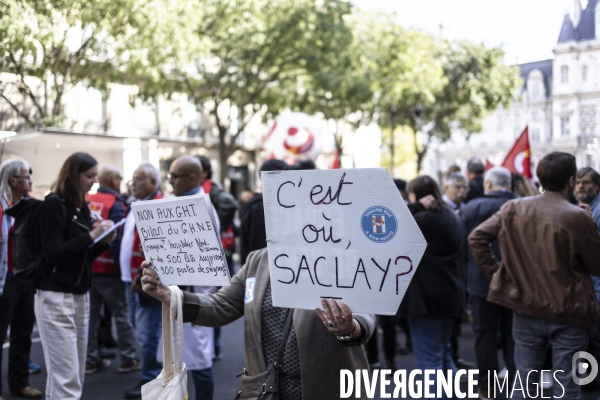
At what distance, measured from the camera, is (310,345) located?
2760mm

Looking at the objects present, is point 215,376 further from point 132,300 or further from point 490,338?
point 490,338

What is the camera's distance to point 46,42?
12.8 meters

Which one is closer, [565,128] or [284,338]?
[284,338]

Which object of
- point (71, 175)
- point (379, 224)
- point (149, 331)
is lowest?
point (149, 331)

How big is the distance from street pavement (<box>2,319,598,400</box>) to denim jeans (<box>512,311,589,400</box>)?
1007mm

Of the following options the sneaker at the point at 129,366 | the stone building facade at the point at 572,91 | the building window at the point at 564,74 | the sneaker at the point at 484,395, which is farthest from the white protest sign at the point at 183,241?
the building window at the point at 564,74

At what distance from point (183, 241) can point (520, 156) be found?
761 centimetres

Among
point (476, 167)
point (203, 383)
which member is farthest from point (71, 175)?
point (476, 167)

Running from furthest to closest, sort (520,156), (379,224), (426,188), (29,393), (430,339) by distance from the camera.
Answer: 1. (520,156)
2. (29,393)
3. (426,188)
4. (430,339)
5. (379,224)

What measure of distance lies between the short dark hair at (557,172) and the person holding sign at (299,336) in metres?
2.12

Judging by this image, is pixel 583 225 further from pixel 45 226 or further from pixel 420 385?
pixel 45 226

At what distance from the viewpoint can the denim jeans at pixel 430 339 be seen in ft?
16.9

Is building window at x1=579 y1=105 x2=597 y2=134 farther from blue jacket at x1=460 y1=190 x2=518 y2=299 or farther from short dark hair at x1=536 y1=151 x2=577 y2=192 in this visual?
short dark hair at x1=536 y1=151 x2=577 y2=192

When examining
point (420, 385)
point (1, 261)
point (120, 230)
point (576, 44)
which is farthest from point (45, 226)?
point (576, 44)
